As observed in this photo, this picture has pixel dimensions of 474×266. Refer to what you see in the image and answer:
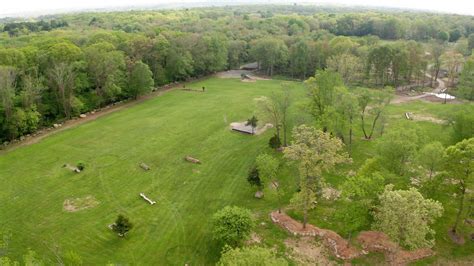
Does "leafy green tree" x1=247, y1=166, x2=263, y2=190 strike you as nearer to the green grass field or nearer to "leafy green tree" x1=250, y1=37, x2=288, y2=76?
the green grass field

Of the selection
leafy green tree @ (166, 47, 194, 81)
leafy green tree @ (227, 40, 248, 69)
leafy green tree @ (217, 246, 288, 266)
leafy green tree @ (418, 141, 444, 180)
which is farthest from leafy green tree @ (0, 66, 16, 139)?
leafy green tree @ (227, 40, 248, 69)

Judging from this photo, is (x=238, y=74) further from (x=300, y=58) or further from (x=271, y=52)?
(x=300, y=58)

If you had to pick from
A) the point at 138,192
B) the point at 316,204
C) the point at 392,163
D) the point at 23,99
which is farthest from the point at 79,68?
the point at 392,163

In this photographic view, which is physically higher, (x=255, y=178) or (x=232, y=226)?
(x=232, y=226)

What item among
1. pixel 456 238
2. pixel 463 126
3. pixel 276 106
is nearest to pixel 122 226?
pixel 276 106

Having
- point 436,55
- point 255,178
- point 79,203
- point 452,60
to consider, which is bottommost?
point 79,203

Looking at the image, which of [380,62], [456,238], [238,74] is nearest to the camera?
[456,238]

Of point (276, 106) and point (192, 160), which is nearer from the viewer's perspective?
point (192, 160)
